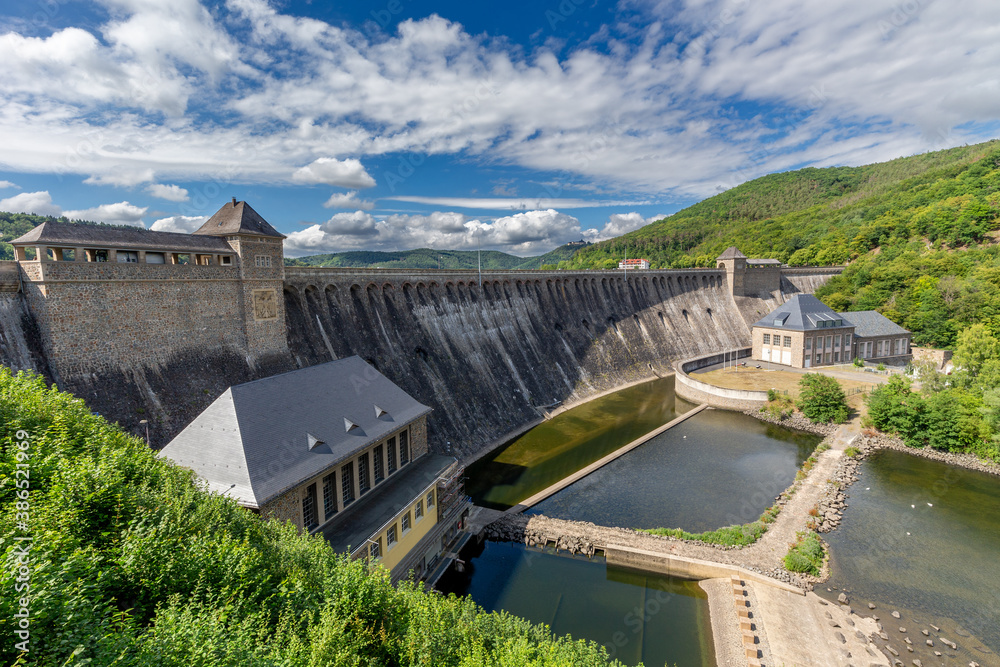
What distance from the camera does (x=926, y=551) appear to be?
23641 mm

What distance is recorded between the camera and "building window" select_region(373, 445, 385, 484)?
22.1m

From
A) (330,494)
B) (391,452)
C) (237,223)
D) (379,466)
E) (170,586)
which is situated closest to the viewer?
(170,586)

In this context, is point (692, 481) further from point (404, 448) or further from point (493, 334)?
point (493, 334)

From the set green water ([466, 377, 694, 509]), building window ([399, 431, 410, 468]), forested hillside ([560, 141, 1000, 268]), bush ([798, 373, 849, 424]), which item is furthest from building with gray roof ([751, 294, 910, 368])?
building window ([399, 431, 410, 468])

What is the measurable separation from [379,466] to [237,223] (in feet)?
56.8

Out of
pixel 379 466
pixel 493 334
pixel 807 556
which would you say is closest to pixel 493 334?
pixel 493 334

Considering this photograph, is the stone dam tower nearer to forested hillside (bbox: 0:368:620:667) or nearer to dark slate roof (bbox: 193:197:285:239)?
dark slate roof (bbox: 193:197:285:239)

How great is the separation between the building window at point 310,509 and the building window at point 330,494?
1.86 ft

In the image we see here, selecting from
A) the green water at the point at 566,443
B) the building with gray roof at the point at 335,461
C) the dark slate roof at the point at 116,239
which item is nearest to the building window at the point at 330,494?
the building with gray roof at the point at 335,461

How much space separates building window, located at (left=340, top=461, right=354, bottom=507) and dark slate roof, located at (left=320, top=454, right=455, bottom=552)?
0.35 meters

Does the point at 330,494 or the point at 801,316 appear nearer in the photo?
the point at 330,494

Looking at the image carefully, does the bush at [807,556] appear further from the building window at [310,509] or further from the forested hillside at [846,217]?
the forested hillside at [846,217]

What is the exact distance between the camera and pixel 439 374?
3972cm

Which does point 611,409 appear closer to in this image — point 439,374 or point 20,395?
point 439,374
